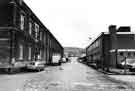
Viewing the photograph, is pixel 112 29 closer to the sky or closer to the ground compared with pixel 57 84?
closer to the sky

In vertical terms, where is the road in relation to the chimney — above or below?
below

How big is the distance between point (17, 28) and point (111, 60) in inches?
821

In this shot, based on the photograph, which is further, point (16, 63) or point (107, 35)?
point (107, 35)

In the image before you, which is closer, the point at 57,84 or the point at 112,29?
the point at 57,84

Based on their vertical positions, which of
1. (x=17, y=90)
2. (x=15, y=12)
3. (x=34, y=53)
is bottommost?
(x=17, y=90)

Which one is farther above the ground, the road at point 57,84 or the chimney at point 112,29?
the chimney at point 112,29

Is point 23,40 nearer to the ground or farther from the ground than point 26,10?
nearer to the ground

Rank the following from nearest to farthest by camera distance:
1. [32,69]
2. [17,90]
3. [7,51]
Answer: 1. [17,90]
2. [7,51]
3. [32,69]

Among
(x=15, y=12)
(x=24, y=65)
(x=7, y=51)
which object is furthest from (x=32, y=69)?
(x=15, y=12)

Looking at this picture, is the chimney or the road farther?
the chimney

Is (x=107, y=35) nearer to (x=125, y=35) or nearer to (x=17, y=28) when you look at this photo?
(x=125, y=35)

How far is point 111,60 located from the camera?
3803cm

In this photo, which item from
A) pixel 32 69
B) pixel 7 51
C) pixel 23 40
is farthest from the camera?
pixel 23 40

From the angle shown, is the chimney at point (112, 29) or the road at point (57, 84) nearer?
the road at point (57, 84)
